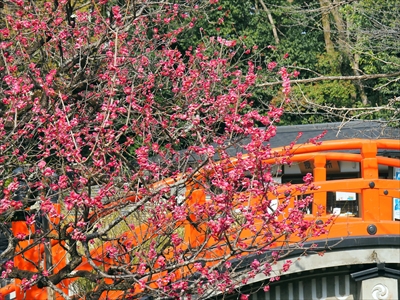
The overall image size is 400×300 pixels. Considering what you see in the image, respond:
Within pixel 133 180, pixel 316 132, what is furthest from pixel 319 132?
pixel 133 180

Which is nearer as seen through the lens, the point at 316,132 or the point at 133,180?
the point at 133,180

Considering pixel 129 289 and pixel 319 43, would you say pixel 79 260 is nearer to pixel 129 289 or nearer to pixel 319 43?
pixel 129 289

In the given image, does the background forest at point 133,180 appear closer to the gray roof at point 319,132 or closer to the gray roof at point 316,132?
the gray roof at point 316,132

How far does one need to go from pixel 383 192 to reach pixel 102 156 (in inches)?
146

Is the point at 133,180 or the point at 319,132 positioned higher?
the point at 319,132

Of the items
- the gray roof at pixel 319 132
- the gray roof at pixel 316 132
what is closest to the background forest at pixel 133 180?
the gray roof at pixel 316 132

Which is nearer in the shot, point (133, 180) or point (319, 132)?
point (133, 180)

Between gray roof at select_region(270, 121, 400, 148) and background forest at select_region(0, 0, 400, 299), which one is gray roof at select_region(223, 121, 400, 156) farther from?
background forest at select_region(0, 0, 400, 299)

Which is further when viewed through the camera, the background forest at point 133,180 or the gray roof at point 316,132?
the gray roof at point 316,132

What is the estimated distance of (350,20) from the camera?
16047mm

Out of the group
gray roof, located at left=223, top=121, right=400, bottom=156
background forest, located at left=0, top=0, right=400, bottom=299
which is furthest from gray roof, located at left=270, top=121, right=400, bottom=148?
background forest, located at left=0, top=0, right=400, bottom=299

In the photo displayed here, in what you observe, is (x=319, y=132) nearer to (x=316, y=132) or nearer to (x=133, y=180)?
(x=316, y=132)

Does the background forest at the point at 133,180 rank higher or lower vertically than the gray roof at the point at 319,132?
lower

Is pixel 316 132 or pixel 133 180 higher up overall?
pixel 316 132
